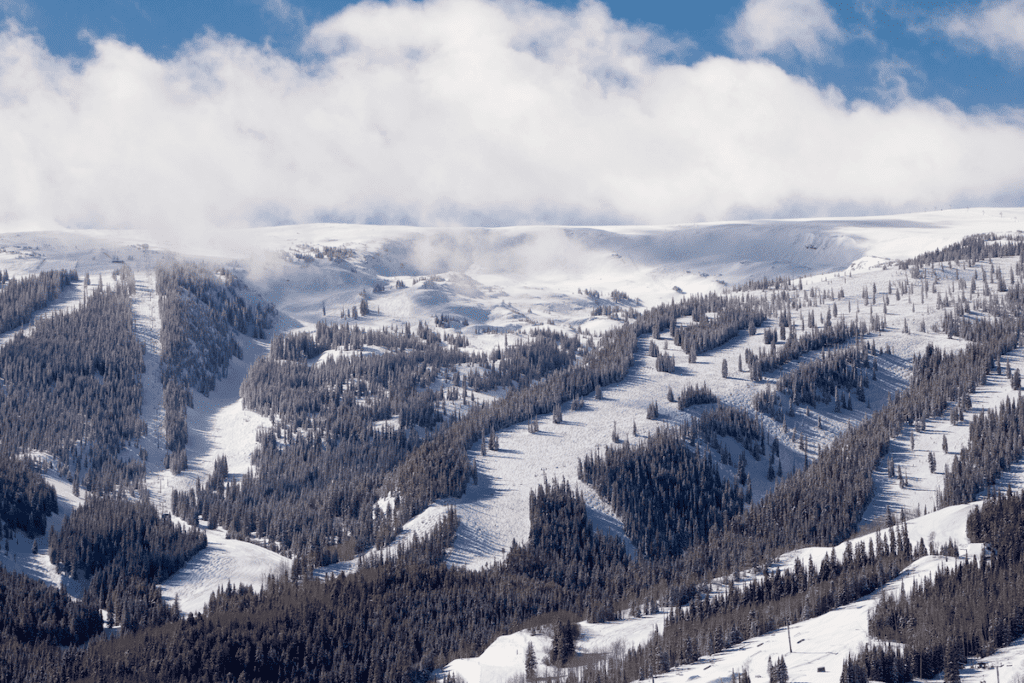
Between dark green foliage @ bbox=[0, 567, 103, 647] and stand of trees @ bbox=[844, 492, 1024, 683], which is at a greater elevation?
stand of trees @ bbox=[844, 492, 1024, 683]

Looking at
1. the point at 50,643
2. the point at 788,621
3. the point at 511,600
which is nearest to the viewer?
the point at 788,621

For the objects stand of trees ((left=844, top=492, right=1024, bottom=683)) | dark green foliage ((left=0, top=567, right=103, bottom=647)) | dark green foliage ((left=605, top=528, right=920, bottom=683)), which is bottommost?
dark green foliage ((left=0, top=567, right=103, bottom=647))

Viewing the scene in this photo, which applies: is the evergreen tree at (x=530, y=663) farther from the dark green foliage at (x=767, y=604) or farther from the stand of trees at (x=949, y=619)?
the stand of trees at (x=949, y=619)

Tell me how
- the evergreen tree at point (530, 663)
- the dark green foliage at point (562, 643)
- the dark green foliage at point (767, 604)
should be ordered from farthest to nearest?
1. the dark green foliage at point (562, 643)
2. the evergreen tree at point (530, 663)
3. the dark green foliage at point (767, 604)

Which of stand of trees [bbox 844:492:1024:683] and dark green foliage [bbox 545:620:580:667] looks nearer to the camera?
stand of trees [bbox 844:492:1024:683]

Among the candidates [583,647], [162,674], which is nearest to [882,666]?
[583,647]

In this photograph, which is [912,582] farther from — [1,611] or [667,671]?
[1,611]

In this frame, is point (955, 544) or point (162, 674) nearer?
point (162, 674)

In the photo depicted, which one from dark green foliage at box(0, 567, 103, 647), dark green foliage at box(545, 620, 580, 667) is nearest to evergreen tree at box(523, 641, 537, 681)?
dark green foliage at box(545, 620, 580, 667)

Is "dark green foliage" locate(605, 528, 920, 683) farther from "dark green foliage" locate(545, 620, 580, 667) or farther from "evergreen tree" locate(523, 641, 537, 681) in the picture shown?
"evergreen tree" locate(523, 641, 537, 681)

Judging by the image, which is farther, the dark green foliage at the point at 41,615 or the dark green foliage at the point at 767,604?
the dark green foliage at the point at 41,615

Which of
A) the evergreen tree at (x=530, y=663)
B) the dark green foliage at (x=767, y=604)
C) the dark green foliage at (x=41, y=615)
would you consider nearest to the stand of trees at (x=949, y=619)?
the dark green foliage at (x=767, y=604)
